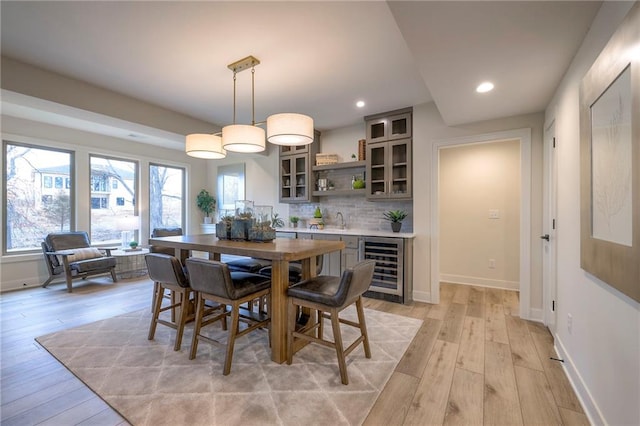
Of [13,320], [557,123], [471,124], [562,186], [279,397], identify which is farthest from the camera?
[471,124]

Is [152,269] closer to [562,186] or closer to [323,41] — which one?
[323,41]

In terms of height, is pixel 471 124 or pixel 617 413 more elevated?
pixel 471 124

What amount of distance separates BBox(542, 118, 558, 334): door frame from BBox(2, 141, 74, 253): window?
6.74 metres

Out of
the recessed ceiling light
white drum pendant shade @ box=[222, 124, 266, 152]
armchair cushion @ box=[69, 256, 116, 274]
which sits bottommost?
armchair cushion @ box=[69, 256, 116, 274]

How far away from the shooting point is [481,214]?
14.7ft

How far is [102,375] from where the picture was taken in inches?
79.1

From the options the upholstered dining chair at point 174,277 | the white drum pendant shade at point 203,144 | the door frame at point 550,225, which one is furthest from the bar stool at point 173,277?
the door frame at point 550,225

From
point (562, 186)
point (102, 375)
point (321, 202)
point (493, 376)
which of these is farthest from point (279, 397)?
point (321, 202)

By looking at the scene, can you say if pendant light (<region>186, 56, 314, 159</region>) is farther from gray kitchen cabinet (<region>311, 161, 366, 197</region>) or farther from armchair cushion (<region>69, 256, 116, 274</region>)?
armchair cushion (<region>69, 256, 116, 274</region>)

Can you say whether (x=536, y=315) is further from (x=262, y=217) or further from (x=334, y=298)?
(x=262, y=217)

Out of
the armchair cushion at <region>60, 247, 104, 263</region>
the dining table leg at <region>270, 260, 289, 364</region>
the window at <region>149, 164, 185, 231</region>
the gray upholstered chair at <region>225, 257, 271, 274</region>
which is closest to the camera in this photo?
the dining table leg at <region>270, 260, 289, 364</region>

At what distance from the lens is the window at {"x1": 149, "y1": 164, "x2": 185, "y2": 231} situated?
232 inches

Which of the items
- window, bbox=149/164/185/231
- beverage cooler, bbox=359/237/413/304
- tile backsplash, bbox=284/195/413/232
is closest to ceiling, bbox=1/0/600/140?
tile backsplash, bbox=284/195/413/232

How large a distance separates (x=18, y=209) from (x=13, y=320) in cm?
224
